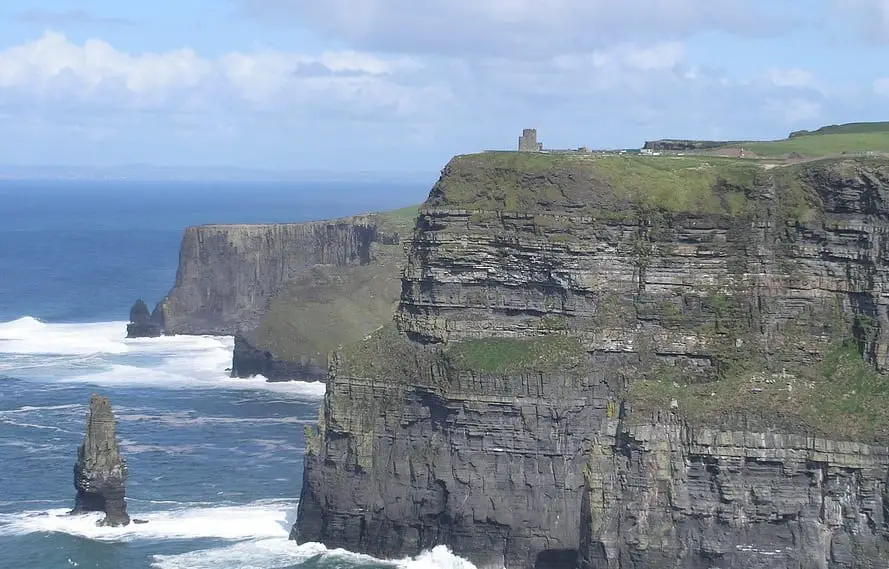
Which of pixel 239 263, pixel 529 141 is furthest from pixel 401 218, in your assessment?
pixel 529 141

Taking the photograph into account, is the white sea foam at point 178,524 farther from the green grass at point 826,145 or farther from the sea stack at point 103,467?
the green grass at point 826,145

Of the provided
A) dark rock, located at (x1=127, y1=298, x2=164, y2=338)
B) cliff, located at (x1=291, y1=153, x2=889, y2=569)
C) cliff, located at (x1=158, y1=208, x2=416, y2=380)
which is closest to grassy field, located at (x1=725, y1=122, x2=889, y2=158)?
cliff, located at (x1=291, y1=153, x2=889, y2=569)

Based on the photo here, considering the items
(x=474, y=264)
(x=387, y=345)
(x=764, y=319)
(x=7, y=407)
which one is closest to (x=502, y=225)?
(x=474, y=264)

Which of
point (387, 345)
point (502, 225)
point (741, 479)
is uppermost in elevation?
point (502, 225)

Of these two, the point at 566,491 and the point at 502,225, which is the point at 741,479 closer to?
the point at 566,491

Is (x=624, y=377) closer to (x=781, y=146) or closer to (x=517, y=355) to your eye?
(x=517, y=355)

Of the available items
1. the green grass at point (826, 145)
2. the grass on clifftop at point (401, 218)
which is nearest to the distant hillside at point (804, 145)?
the green grass at point (826, 145)
